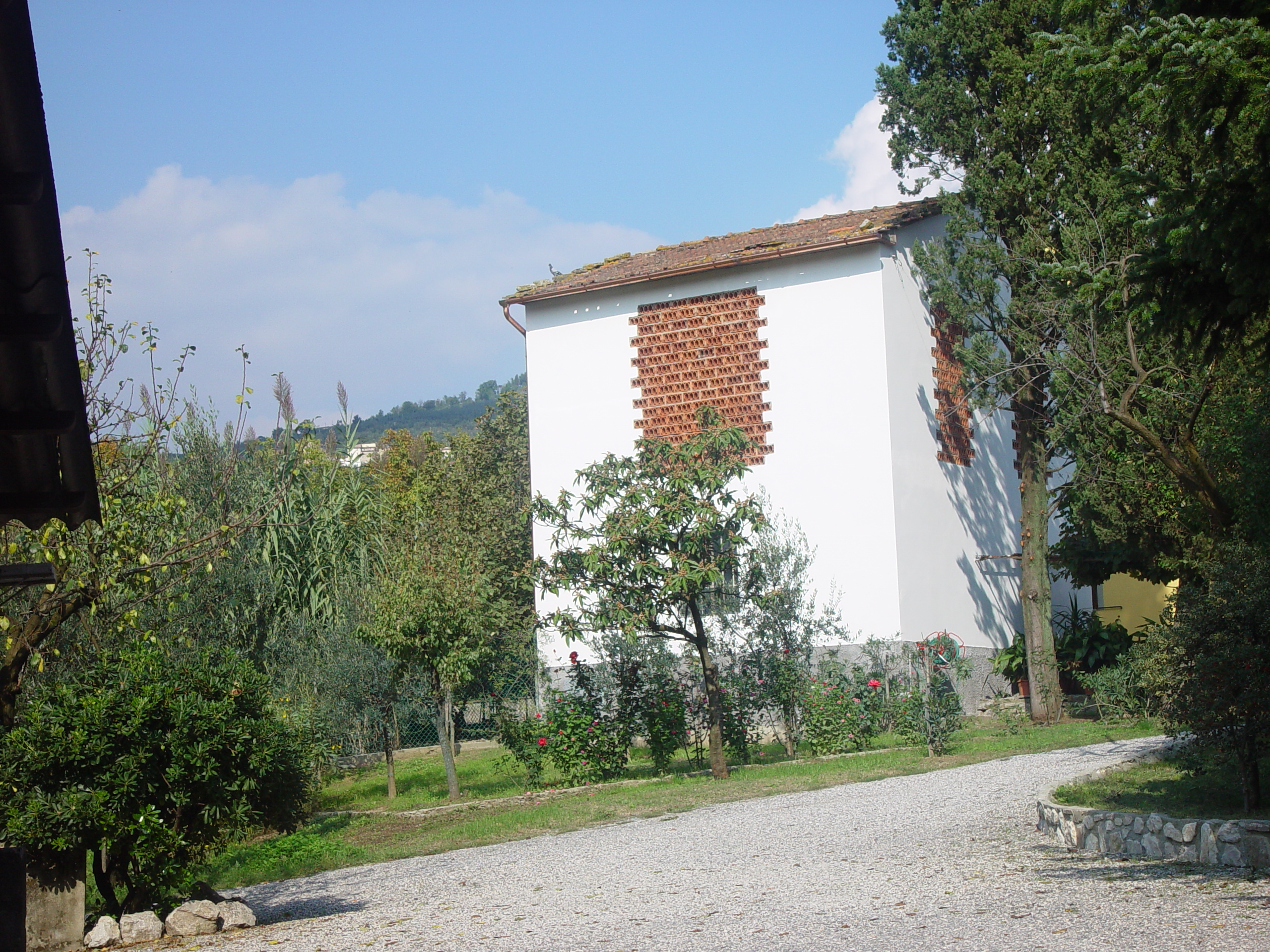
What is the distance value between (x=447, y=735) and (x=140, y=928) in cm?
783

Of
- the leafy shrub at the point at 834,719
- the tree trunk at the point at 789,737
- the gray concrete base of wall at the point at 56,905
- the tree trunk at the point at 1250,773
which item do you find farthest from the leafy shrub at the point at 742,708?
the gray concrete base of wall at the point at 56,905

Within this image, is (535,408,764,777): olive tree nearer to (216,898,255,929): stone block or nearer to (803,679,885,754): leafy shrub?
(803,679,885,754): leafy shrub

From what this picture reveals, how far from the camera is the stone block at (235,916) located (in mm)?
7758

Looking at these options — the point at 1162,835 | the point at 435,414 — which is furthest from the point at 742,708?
the point at 435,414

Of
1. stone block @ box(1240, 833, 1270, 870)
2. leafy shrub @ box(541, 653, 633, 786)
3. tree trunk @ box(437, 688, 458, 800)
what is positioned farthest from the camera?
leafy shrub @ box(541, 653, 633, 786)

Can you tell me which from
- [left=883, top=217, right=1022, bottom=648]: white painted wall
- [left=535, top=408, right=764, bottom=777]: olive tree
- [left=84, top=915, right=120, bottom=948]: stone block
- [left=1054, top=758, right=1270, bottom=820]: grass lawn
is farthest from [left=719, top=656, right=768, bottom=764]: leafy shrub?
[left=84, top=915, right=120, bottom=948]: stone block

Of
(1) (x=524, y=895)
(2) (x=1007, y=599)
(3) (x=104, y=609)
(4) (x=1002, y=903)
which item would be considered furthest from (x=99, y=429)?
(2) (x=1007, y=599)

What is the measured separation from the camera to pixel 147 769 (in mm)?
7395

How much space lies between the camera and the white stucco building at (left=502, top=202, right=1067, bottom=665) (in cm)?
1866

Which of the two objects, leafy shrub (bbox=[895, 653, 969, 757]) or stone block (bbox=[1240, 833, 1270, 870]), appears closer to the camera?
stone block (bbox=[1240, 833, 1270, 870])

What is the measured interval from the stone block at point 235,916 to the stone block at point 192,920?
4 centimetres

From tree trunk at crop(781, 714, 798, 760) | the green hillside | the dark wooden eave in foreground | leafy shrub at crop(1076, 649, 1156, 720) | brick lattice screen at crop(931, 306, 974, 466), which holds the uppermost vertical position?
the green hillside

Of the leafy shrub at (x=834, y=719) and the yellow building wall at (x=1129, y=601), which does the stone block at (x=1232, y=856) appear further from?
the yellow building wall at (x=1129, y=601)

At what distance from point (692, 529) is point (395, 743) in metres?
9.75
